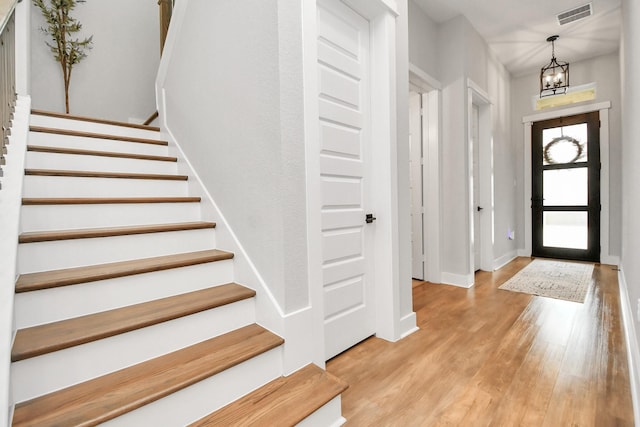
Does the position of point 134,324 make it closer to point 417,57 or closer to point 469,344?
point 469,344

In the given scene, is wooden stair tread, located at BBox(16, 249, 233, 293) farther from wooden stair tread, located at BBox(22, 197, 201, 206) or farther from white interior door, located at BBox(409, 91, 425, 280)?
white interior door, located at BBox(409, 91, 425, 280)

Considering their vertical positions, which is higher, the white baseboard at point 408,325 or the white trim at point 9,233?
the white trim at point 9,233

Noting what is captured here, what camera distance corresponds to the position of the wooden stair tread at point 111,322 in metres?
1.04

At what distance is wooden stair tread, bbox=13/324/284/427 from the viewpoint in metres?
0.94

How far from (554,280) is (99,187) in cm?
488

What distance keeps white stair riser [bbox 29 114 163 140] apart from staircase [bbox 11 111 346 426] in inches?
22.5

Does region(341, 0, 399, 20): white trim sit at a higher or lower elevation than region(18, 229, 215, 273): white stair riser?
higher

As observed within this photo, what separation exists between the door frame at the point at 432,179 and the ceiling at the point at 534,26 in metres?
0.84

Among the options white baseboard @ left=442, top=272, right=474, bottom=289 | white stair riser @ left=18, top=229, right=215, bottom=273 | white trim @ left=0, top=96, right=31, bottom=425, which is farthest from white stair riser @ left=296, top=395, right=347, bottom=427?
white baseboard @ left=442, top=272, right=474, bottom=289

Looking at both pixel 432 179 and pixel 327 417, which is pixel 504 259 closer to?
pixel 432 179

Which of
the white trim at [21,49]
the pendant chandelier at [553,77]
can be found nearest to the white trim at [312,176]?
the white trim at [21,49]

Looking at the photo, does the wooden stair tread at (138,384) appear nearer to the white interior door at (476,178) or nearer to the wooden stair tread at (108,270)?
the wooden stair tread at (108,270)

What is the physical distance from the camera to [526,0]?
329 centimetres

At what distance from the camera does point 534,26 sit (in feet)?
12.5
